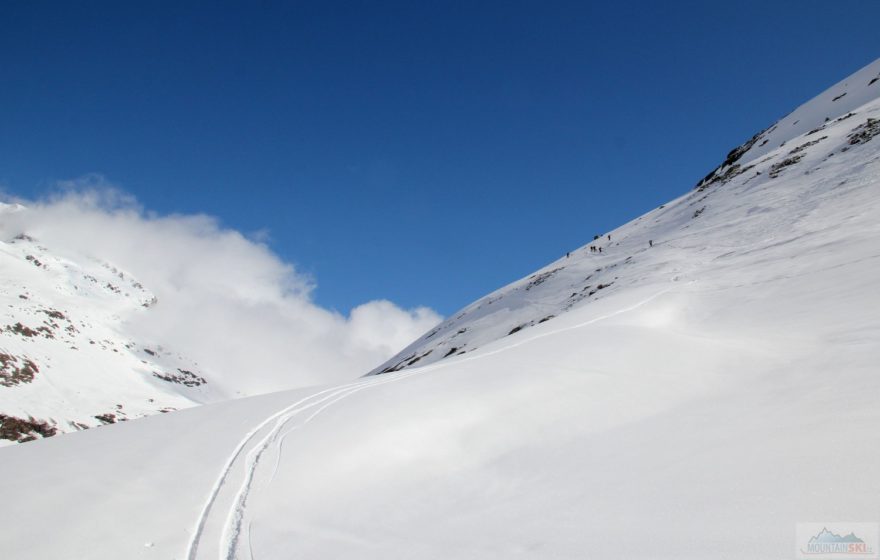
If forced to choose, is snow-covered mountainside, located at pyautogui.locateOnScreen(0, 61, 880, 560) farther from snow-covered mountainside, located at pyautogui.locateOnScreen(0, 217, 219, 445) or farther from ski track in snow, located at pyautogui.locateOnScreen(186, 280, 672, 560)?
snow-covered mountainside, located at pyautogui.locateOnScreen(0, 217, 219, 445)

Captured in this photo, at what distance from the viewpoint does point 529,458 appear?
6340 mm

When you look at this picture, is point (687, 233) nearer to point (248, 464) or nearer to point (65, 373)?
point (248, 464)

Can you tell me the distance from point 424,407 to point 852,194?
2394 cm

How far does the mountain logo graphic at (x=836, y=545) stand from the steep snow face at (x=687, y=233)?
17.7 meters

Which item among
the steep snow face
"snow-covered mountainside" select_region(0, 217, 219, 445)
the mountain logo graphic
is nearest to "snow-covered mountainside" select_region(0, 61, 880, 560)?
the mountain logo graphic

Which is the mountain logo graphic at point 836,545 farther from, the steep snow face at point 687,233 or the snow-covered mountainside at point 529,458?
the steep snow face at point 687,233

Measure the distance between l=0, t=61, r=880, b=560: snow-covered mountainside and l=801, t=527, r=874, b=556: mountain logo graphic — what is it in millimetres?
138

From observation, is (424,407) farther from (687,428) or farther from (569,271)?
(569,271)

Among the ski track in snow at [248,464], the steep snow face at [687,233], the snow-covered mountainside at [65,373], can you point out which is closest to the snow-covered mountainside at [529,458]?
the ski track in snow at [248,464]

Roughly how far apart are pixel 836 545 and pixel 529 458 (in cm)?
361

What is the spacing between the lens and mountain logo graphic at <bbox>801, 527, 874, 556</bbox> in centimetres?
307

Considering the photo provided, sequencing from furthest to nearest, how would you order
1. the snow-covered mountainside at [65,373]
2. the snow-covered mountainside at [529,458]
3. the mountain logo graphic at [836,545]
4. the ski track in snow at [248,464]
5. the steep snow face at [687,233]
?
1. the snow-covered mountainside at [65,373]
2. the steep snow face at [687,233]
3. the ski track in snow at [248,464]
4. the snow-covered mountainside at [529,458]
5. the mountain logo graphic at [836,545]

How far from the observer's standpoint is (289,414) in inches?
358

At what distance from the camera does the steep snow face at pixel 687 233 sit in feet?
82.8
